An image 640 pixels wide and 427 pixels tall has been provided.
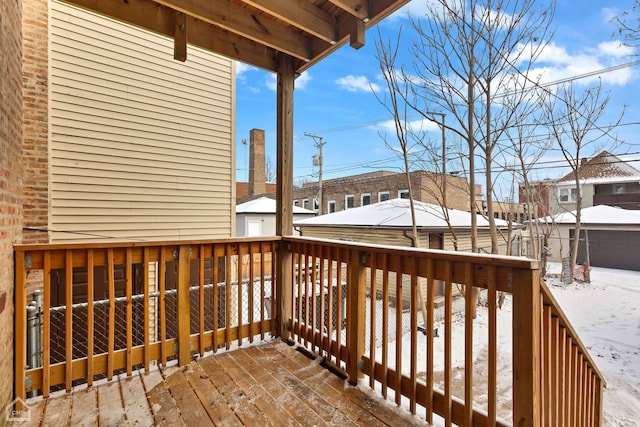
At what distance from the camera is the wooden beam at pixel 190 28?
8.22 feet

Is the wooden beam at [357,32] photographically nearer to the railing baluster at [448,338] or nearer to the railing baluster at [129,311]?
the railing baluster at [448,338]

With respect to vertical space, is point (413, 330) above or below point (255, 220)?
below

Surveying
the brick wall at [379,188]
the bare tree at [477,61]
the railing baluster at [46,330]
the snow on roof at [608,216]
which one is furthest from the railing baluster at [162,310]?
the snow on roof at [608,216]

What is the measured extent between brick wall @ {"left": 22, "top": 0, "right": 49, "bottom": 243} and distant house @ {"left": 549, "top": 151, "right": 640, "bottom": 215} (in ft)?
65.4

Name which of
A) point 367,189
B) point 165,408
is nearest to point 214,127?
point 165,408

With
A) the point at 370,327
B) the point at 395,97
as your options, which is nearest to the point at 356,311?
the point at 370,327

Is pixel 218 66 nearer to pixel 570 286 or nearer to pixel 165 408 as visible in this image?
pixel 165 408

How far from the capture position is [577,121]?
10117mm

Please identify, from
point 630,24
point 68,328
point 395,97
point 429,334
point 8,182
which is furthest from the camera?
point 395,97

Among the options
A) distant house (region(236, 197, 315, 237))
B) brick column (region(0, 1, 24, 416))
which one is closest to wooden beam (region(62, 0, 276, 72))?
brick column (region(0, 1, 24, 416))

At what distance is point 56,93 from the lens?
471 cm

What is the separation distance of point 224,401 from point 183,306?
834 mm

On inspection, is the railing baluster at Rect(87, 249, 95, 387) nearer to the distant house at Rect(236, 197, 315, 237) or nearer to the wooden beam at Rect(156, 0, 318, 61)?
the wooden beam at Rect(156, 0, 318, 61)

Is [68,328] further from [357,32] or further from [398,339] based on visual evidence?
[357,32]
